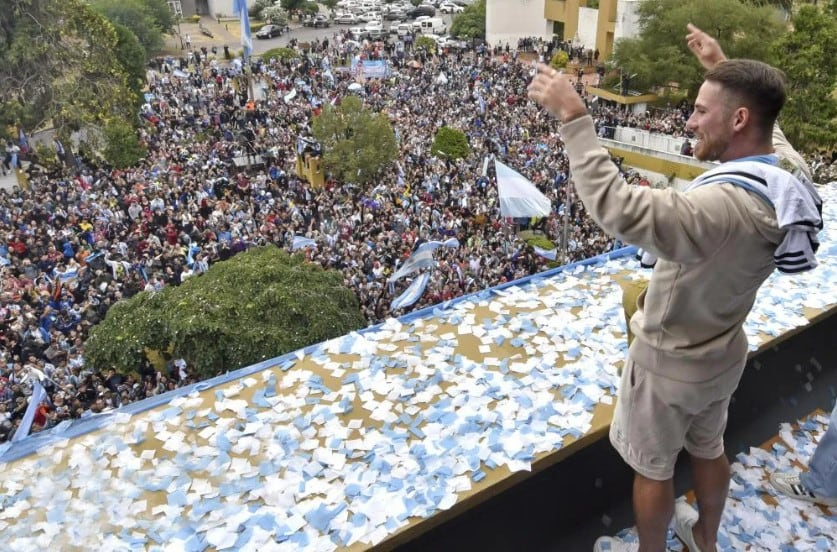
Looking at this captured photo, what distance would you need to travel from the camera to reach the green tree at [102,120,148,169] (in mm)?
15633

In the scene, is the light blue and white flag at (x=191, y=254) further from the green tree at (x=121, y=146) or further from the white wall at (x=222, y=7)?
the white wall at (x=222, y=7)

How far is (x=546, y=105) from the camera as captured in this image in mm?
1615

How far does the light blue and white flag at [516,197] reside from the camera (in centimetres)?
988

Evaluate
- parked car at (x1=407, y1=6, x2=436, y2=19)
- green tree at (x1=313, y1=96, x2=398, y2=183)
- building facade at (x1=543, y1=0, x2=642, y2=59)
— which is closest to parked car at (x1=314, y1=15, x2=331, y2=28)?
parked car at (x1=407, y1=6, x2=436, y2=19)

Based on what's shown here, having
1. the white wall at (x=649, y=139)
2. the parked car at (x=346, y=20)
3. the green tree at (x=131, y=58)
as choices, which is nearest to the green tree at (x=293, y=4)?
the parked car at (x=346, y=20)

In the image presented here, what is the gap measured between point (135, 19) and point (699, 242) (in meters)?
33.7

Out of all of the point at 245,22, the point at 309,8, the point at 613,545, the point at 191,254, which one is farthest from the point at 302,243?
the point at 309,8

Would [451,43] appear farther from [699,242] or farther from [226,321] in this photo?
[699,242]

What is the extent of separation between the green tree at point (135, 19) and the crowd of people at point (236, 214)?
9371 millimetres

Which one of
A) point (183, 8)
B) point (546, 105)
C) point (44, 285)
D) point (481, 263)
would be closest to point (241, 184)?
point (44, 285)

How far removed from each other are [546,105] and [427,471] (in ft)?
5.31

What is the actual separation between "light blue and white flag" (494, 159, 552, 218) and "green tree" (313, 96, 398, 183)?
19.9ft

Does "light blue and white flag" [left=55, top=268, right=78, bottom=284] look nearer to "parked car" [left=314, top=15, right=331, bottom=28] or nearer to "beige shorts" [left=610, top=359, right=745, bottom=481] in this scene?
"beige shorts" [left=610, top=359, right=745, bottom=481]

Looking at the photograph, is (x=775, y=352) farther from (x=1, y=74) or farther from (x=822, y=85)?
(x=1, y=74)
